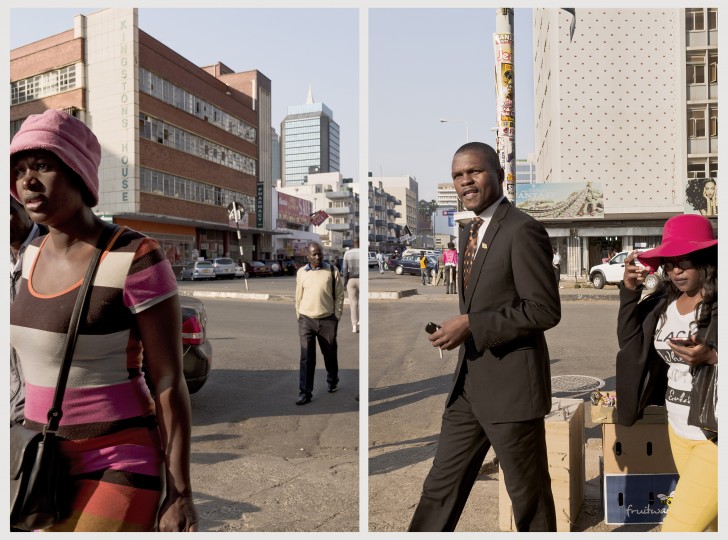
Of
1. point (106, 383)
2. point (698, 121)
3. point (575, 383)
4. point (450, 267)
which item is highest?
point (698, 121)

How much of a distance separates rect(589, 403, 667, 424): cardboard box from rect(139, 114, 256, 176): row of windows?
135 feet

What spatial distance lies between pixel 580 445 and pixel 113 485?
9.35ft

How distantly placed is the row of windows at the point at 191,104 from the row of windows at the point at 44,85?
13.7 ft

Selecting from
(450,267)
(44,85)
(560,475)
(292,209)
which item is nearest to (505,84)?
(560,475)

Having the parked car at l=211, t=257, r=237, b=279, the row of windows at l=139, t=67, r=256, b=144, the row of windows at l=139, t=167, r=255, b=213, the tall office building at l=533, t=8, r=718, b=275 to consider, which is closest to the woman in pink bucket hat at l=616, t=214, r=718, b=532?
the parked car at l=211, t=257, r=237, b=279

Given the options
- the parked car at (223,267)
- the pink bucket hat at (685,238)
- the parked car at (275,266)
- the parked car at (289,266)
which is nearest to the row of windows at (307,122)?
the pink bucket hat at (685,238)

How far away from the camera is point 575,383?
7.41 metres

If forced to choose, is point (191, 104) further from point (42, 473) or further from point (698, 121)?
point (42, 473)

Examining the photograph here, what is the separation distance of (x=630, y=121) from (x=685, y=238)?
120ft

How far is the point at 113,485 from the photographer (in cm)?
172

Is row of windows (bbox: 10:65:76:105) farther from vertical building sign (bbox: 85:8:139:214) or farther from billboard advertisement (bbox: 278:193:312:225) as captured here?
billboard advertisement (bbox: 278:193:312:225)

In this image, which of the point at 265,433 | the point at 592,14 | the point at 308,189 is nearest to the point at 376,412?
the point at 265,433

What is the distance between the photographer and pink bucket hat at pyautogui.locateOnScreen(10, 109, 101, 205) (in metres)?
1.71

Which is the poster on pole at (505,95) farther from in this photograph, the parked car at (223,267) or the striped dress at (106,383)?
the parked car at (223,267)
